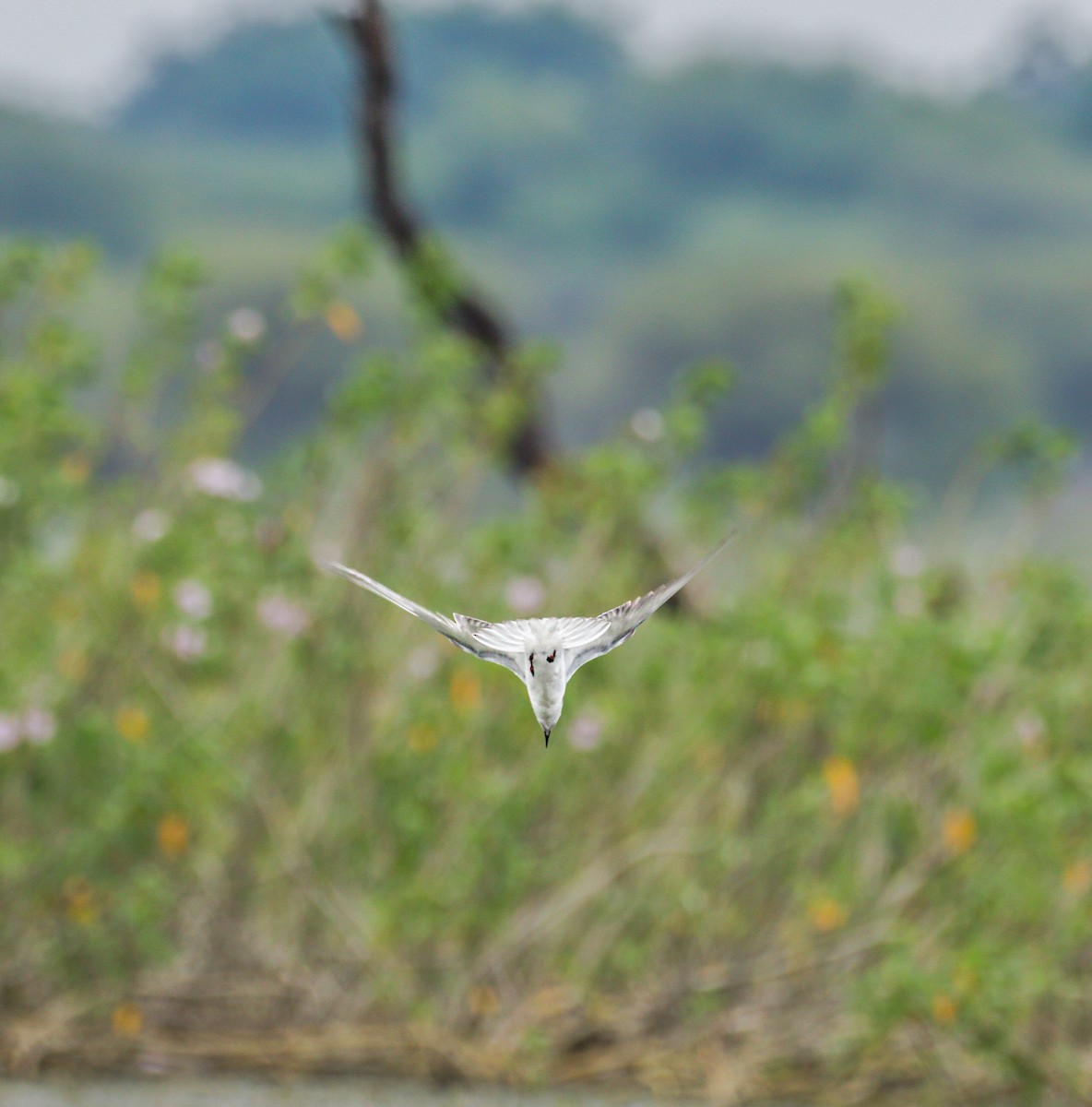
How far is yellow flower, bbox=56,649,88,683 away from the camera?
3.58m

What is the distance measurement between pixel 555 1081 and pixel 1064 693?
1.50 metres

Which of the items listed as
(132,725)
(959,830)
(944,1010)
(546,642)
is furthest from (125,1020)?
(546,642)

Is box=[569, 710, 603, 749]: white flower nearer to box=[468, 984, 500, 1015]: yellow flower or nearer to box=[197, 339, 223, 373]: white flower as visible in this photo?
box=[468, 984, 500, 1015]: yellow flower

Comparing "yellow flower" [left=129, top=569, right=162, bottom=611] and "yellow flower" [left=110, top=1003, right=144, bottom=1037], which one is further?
"yellow flower" [left=110, top=1003, right=144, bottom=1037]

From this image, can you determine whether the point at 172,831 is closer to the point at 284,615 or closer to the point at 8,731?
the point at 8,731

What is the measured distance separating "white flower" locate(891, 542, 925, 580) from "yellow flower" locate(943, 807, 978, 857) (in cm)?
61

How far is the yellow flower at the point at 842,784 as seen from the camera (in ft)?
11.8

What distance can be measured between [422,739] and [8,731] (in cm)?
92

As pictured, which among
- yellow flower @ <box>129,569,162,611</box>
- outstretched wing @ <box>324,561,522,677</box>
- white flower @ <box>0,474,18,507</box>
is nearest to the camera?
outstretched wing @ <box>324,561,522,677</box>

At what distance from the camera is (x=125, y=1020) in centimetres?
369

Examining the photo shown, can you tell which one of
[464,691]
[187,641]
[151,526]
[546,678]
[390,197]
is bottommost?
[464,691]

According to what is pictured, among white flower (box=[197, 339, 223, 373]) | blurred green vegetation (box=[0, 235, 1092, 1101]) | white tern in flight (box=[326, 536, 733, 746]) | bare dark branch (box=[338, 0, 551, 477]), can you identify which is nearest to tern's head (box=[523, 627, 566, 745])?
white tern in flight (box=[326, 536, 733, 746])

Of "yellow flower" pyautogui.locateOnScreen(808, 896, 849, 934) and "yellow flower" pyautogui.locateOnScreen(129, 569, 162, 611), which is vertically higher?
"yellow flower" pyautogui.locateOnScreen(129, 569, 162, 611)

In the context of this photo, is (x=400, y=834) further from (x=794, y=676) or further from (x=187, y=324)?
(x=187, y=324)
